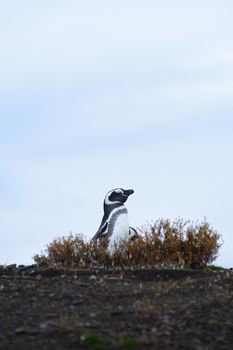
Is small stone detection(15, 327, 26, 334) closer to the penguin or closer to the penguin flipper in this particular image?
the penguin

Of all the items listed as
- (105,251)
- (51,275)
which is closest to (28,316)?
(51,275)

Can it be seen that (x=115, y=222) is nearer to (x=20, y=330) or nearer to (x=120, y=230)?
(x=120, y=230)

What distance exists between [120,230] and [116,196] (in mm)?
943

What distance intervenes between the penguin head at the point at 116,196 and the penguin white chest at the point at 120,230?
1.49 ft

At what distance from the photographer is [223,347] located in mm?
9352

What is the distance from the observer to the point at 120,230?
19750 millimetres

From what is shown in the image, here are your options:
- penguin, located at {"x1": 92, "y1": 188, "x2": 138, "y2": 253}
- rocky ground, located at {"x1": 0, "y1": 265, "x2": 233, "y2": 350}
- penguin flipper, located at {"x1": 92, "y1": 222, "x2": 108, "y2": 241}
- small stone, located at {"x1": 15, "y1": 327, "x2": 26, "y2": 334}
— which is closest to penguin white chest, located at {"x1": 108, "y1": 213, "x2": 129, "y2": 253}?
penguin, located at {"x1": 92, "y1": 188, "x2": 138, "y2": 253}

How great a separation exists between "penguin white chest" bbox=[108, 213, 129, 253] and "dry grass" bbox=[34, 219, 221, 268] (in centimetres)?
36

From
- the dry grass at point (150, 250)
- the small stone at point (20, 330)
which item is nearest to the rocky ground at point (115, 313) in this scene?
the small stone at point (20, 330)

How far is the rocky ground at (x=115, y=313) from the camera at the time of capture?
9.30 metres

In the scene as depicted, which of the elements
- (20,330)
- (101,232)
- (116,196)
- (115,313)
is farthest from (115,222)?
(20,330)

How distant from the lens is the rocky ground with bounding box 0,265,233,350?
9305mm

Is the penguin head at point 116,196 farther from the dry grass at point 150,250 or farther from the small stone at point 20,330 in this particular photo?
the small stone at point 20,330

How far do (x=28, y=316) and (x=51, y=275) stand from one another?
14.2ft
